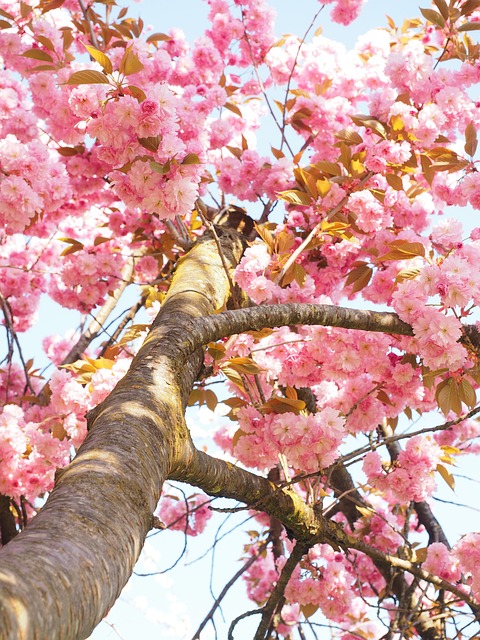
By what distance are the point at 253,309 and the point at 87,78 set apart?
74 centimetres

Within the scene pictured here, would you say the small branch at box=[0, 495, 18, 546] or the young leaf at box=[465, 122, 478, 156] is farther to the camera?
the small branch at box=[0, 495, 18, 546]

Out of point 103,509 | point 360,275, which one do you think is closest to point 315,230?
point 360,275

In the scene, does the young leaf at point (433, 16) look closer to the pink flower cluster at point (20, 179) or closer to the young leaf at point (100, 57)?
the young leaf at point (100, 57)

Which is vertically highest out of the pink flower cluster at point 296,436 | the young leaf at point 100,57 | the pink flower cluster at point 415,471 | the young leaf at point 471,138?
the young leaf at point 471,138

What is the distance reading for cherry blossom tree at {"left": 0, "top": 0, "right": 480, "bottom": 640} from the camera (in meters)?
1.11

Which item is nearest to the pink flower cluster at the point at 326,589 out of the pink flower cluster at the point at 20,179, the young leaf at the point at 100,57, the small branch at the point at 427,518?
the small branch at the point at 427,518

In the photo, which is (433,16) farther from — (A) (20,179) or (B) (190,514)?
(B) (190,514)

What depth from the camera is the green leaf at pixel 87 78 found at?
158 centimetres

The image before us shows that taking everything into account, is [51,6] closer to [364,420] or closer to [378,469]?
[364,420]

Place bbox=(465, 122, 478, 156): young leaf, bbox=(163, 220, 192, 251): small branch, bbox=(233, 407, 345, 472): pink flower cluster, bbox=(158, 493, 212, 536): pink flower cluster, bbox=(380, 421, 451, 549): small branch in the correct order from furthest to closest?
bbox=(158, 493, 212, 536): pink flower cluster, bbox=(380, 421, 451, 549): small branch, bbox=(163, 220, 192, 251): small branch, bbox=(465, 122, 478, 156): young leaf, bbox=(233, 407, 345, 472): pink flower cluster

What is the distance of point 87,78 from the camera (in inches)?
63.7

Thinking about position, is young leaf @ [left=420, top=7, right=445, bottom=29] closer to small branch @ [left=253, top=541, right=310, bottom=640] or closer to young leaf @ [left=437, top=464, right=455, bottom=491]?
young leaf @ [left=437, top=464, right=455, bottom=491]

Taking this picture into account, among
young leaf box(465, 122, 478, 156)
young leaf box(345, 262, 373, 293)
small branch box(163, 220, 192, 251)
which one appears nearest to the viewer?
young leaf box(465, 122, 478, 156)

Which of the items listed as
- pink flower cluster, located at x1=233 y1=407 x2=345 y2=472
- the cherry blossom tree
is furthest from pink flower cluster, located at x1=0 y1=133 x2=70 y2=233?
pink flower cluster, located at x1=233 y1=407 x2=345 y2=472
